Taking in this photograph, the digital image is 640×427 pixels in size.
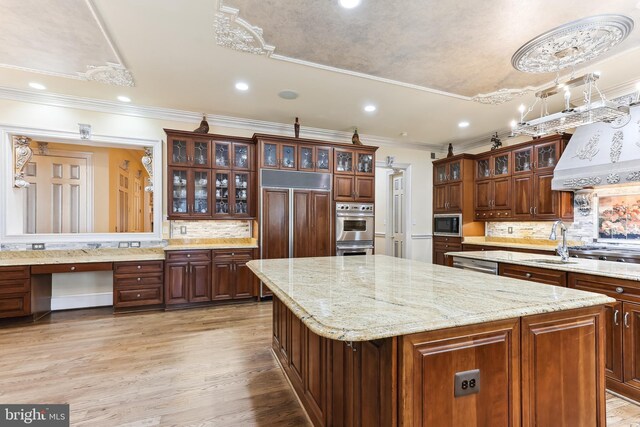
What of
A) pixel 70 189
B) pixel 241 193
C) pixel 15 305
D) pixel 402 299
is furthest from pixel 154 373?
pixel 70 189

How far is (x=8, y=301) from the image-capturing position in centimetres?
356

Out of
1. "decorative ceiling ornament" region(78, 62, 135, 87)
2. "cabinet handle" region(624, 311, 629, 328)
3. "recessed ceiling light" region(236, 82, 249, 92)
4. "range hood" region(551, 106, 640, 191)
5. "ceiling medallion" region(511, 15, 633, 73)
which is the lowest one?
"cabinet handle" region(624, 311, 629, 328)

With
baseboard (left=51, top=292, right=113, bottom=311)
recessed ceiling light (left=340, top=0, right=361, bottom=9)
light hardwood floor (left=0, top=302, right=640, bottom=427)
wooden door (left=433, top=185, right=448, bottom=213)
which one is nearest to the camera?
light hardwood floor (left=0, top=302, right=640, bottom=427)

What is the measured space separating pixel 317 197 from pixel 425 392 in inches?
157

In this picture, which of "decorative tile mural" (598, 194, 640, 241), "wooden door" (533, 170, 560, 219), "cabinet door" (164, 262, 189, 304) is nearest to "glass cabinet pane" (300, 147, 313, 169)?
"cabinet door" (164, 262, 189, 304)

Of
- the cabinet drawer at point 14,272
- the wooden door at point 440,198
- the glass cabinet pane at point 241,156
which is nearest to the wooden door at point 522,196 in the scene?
the wooden door at point 440,198

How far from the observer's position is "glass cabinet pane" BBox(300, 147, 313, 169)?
4.89m

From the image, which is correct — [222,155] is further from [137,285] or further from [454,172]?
[454,172]

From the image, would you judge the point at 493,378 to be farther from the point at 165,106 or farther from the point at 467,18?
the point at 165,106

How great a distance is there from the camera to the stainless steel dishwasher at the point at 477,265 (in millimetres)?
3081

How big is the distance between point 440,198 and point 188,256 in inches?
200

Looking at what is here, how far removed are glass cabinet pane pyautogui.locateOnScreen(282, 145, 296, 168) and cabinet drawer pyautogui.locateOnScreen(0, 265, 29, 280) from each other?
3571 millimetres

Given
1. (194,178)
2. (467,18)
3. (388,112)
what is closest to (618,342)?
(467,18)

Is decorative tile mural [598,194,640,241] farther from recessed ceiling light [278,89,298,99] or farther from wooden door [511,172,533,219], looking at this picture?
recessed ceiling light [278,89,298,99]
